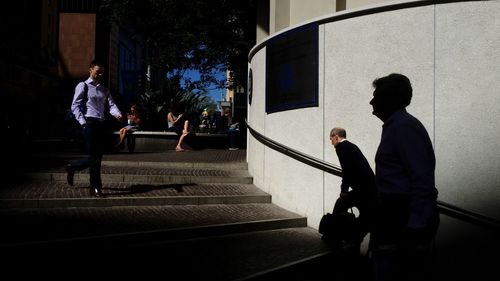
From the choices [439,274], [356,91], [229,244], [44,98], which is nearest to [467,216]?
[439,274]

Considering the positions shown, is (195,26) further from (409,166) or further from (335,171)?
(409,166)

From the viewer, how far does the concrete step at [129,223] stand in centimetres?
495

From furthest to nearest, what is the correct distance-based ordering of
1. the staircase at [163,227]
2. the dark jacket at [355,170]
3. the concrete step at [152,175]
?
the concrete step at [152,175] → the dark jacket at [355,170] → the staircase at [163,227]

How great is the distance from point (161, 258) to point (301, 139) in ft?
10.2

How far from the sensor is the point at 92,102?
263 inches

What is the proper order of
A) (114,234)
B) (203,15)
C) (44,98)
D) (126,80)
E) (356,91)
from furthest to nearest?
(44,98), (126,80), (203,15), (356,91), (114,234)

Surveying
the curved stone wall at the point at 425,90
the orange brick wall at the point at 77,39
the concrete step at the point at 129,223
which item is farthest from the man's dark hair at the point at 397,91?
the orange brick wall at the point at 77,39

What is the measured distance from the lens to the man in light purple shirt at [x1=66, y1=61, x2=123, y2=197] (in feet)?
21.7

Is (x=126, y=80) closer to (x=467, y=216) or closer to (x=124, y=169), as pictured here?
(x=124, y=169)

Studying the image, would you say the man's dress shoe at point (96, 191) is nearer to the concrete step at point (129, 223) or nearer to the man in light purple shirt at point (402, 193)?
the concrete step at point (129, 223)

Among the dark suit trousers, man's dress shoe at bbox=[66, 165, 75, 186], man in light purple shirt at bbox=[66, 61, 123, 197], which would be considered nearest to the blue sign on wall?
man in light purple shirt at bbox=[66, 61, 123, 197]

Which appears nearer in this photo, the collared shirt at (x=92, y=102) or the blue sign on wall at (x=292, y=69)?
the collared shirt at (x=92, y=102)

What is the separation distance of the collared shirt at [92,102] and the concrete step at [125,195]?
1065 mm

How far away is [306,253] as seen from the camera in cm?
529
